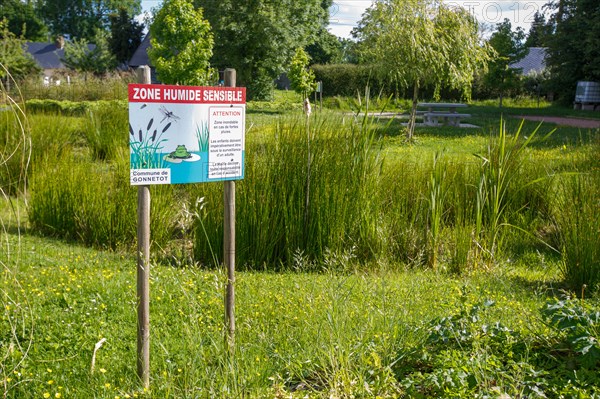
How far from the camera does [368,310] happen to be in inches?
153

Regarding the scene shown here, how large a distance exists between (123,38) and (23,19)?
78.2 feet

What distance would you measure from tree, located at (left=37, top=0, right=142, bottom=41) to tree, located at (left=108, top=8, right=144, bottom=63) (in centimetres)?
2643

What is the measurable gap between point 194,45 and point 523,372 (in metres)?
28.0

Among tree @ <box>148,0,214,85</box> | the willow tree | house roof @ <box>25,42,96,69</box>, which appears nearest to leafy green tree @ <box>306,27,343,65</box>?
house roof @ <box>25,42,96,69</box>

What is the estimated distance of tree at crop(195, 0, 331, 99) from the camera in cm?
3556

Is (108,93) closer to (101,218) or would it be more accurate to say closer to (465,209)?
(101,218)

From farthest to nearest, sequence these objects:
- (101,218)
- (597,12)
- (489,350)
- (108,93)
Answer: (597,12) < (108,93) < (101,218) < (489,350)

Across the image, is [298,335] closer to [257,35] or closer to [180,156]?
[180,156]

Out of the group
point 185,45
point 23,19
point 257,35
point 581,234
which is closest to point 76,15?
point 23,19

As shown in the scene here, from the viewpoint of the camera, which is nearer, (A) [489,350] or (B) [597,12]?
(A) [489,350]

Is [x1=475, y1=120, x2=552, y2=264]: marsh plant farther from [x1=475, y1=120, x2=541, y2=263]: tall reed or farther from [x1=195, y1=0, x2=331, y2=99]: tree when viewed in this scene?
[x1=195, y1=0, x2=331, y2=99]: tree

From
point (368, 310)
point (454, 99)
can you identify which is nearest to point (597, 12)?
point (454, 99)

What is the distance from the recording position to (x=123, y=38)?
173ft

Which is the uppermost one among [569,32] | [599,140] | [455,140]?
[569,32]
